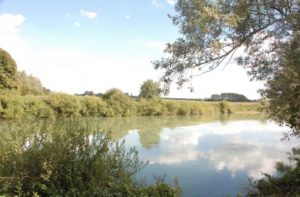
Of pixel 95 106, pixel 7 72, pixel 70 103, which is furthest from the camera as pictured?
pixel 95 106

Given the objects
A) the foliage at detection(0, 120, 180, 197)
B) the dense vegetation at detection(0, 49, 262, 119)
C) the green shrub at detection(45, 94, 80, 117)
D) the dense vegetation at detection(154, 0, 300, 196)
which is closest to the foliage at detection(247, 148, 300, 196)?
the dense vegetation at detection(154, 0, 300, 196)

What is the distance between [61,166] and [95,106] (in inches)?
1326

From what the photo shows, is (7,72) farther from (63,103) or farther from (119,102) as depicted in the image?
(119,102)

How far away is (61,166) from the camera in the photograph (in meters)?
5.36

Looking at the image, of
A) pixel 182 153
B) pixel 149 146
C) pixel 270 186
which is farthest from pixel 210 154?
pixel 270 186

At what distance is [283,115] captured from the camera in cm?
773

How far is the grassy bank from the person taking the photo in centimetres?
2917

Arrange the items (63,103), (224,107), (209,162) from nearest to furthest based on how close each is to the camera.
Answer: (209,162) → (63,103) → (224,107)

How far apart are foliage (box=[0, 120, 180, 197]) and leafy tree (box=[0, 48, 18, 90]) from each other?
29.6m

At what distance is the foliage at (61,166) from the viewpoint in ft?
16.7

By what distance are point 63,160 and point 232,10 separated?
412cm

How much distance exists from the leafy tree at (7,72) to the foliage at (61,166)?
29.6 meters

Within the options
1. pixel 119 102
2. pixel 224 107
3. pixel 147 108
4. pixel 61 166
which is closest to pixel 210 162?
pixel 61 166

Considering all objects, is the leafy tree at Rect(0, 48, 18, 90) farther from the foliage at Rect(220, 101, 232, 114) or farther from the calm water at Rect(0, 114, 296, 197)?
the foliage at Rect(220, 101, 232, 114)
